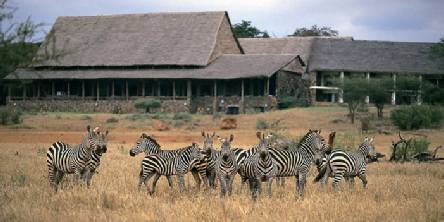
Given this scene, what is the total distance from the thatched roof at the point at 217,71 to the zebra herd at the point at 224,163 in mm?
35032

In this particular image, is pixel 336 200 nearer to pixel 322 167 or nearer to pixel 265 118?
pixel 322 167

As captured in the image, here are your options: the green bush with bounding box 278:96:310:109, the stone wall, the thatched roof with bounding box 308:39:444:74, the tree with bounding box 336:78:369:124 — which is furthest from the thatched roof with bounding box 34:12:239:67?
the tree with bounding box 336:78:369:124

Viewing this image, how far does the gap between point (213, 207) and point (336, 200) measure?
241 cm

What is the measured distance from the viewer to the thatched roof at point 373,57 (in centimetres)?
6091

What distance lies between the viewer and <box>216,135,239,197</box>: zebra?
52.3ft

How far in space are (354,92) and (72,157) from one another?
3312cm

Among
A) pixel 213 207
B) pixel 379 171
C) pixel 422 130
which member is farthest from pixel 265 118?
pixel 213 207

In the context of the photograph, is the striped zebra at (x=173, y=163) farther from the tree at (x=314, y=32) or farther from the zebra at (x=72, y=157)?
the tree at (x=314, y=32)

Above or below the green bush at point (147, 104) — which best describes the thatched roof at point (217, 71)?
above

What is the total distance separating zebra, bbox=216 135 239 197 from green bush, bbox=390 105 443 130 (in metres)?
26.3

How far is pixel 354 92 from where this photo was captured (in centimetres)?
4862

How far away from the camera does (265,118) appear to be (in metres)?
46.9

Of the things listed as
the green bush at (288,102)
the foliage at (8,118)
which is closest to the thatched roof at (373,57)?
the green bush at (288,102)

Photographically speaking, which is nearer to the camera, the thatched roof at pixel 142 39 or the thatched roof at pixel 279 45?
the thatched roof at pixel 142 39
